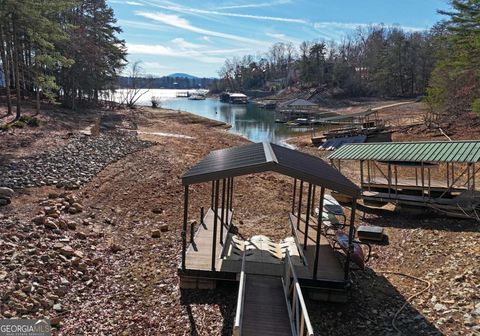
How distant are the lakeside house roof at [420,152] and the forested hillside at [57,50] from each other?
18.8 m

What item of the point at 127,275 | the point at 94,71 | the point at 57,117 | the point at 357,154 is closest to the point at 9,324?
the point at 127,275

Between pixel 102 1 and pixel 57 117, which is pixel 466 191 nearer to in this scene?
pixel 57 117

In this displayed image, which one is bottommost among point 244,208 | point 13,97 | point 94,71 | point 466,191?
point 244,208

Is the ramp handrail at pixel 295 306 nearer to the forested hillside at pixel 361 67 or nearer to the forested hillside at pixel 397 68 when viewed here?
the forested hillside at pixel 397 68

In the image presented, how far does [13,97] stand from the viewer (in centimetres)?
3334

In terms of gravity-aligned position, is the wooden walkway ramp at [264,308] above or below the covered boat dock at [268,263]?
below

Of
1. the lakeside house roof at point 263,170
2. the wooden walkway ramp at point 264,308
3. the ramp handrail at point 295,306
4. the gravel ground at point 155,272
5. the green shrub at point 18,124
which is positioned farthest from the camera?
the green shrub at point 18,124

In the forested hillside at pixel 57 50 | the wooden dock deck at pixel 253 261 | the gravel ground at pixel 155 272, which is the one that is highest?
the forested hillside at pixel 57 50

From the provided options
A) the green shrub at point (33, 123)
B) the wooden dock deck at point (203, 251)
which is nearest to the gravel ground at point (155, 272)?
the wooden dock deck at point (203, 251)

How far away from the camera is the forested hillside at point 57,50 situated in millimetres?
22938

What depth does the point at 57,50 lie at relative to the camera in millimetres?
34781

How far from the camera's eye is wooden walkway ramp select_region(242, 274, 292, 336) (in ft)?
21.3

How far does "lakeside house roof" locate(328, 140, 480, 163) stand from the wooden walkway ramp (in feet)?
26.6

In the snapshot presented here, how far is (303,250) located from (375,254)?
8.03 feet
